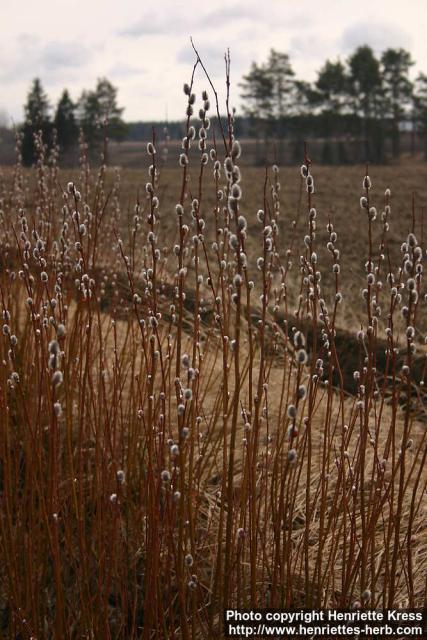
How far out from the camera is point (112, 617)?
2.44m

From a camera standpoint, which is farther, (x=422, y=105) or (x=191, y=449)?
(x=422, y=105)

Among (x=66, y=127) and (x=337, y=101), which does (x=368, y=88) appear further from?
(x=66, y=127)

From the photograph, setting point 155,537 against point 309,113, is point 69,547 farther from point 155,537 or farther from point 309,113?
point 309,113

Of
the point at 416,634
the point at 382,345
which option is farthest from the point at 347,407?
the point at 416,634

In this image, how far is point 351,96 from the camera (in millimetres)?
44750

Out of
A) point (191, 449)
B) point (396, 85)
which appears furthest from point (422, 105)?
point (191, 449)

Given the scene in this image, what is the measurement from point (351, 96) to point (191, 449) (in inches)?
1836

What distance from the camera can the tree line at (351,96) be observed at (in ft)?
142

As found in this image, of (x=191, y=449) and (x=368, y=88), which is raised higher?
(x=368, y=88)

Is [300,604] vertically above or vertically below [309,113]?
below

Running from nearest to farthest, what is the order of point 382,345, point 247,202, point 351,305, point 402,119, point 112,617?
1. point 112,617
2. point 382,345
3. point 351,305
4. point 247,202
5. point 402,119

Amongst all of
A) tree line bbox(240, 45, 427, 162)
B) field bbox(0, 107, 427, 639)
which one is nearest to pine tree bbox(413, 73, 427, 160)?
tree line bbox(240, 45, 427, 162)

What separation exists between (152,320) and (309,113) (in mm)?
47162

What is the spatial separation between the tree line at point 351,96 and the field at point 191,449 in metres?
40.9
